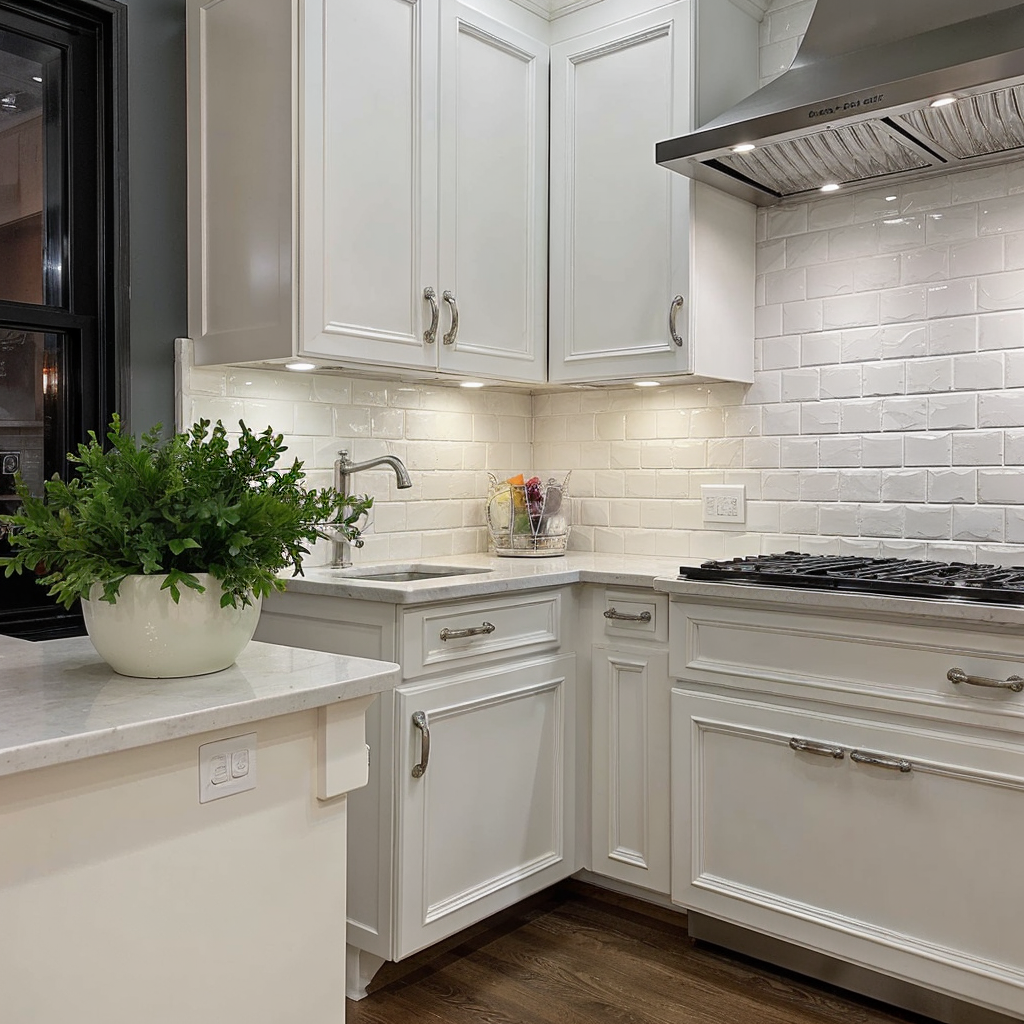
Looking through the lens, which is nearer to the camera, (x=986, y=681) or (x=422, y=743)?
(x=986, y=681)

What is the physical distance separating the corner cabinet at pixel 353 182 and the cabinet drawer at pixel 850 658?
1.00 meters

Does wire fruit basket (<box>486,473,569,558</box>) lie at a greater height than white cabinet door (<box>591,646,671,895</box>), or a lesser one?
greater

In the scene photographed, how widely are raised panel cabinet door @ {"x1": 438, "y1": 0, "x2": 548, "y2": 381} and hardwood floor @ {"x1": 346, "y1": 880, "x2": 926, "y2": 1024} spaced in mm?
1520

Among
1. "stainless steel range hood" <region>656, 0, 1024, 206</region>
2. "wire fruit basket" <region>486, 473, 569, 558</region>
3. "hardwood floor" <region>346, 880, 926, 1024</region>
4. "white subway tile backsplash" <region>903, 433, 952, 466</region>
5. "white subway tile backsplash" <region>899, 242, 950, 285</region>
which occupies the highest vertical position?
"stainless steel range hood" <region>656, 0, 1024, 206</region>

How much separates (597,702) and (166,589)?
61.6 inches

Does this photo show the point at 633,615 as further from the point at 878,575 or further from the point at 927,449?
the point at 927,449

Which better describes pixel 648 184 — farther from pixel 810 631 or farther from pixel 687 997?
pixel 687 997

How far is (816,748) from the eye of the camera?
2178 millimetres

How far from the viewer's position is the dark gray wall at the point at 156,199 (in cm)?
244

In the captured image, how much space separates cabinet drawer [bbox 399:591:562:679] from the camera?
87.2 inches

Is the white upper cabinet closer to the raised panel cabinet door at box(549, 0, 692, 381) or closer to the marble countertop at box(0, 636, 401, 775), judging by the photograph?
the raised panel cabinet door at box(549, 0, 692, 381)

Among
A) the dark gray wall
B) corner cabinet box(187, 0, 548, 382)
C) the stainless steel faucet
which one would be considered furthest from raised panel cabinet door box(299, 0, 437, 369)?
the dark gray wall

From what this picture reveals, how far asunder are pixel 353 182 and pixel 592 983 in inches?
79.0

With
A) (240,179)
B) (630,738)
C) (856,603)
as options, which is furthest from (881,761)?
(240,179)
